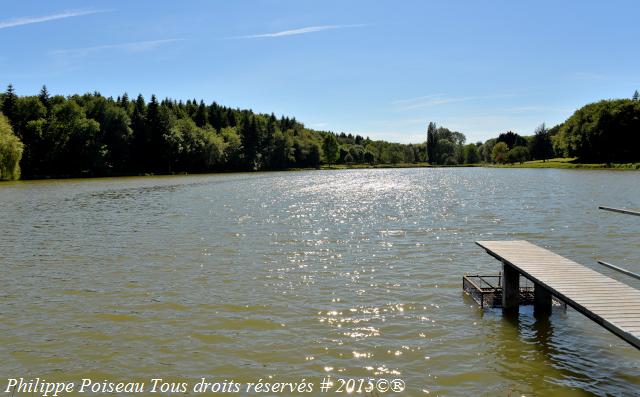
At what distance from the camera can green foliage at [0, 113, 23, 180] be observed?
82188 millimetres

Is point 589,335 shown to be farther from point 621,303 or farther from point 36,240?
point 36,240

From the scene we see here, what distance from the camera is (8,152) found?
8375cm

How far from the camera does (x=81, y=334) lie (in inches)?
482

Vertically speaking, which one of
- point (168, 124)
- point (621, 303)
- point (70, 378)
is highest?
point (168, 124)

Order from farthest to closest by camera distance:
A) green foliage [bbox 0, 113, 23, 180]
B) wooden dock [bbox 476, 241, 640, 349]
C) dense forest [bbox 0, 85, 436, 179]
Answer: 1. dense forest [bbox 0, 85, 436, 179]
2. green foliage [bbox 0, 113, 23, 180]
3. wooden dock [bbox 476, 241, 640, 349]

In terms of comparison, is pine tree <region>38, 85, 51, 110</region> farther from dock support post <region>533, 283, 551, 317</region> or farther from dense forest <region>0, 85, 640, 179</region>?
dock support post <region>533, 283, 551, 317</region>

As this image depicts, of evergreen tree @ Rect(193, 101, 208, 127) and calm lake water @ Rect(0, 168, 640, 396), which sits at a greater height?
evergreen tree @ Rect(193, 101, 208, 127)

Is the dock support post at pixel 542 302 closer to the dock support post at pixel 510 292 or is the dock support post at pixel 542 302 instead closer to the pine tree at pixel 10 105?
the dock support post at pixel 510 292

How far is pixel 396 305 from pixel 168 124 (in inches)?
5101

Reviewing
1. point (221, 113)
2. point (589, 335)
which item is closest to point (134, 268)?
point (589, 335)

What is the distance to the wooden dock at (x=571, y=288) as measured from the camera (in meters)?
8.86

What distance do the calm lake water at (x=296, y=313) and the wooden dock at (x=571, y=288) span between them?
3.00 ft

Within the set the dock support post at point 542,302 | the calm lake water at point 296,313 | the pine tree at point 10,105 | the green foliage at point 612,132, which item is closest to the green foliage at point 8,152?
the pine tree at point 10,105

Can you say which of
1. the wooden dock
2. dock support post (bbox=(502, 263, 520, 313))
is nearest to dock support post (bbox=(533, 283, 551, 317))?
the wooden dock
